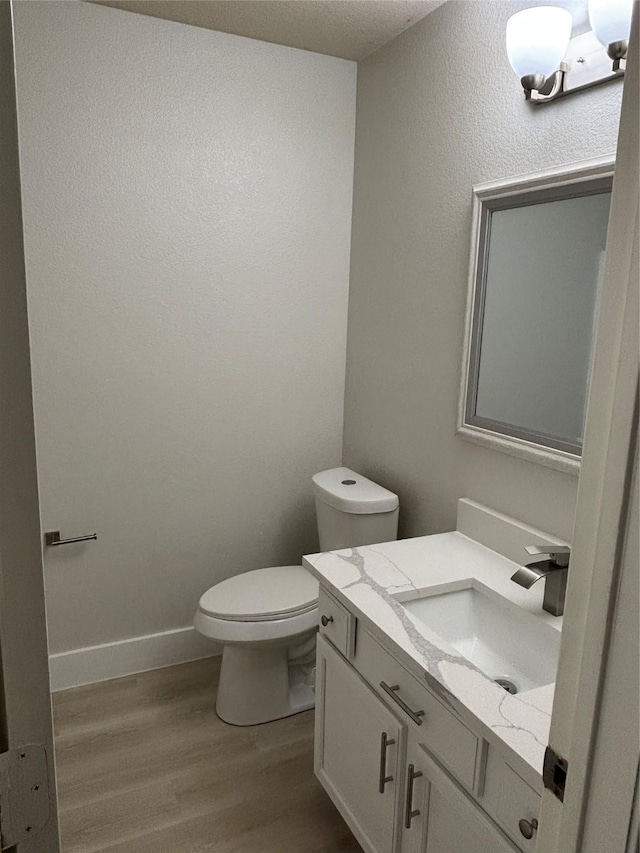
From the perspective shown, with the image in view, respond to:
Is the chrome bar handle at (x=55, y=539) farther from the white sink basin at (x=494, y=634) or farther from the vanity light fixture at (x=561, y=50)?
the vanity light fixture at (x=561, y=50)

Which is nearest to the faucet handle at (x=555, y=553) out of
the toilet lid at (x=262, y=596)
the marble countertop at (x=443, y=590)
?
the marble countertop at (x=443, y=590)

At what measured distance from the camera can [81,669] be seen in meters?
2.58

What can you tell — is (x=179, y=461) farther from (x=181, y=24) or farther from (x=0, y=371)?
(x=0, y=371)

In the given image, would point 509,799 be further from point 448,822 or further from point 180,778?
point 180,778

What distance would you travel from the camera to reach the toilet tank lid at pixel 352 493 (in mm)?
2346

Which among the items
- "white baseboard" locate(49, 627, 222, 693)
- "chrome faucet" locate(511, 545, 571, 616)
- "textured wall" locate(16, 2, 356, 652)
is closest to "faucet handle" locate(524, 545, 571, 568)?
"chrome faucet" locate(511, 545, 571, 616)

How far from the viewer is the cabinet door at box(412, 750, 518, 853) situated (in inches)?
49.6

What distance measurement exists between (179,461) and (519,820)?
1779 millimetres

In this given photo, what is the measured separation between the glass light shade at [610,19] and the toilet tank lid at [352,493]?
1.48m

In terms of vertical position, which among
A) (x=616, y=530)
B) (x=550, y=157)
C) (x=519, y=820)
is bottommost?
(x=519, y=820)

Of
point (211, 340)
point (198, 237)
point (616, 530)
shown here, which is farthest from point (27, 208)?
point (616, 530)

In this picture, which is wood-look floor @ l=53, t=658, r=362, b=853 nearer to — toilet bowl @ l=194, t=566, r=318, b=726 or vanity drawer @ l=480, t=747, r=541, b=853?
toilet bowl @ l=194, t=566, r=318, b=726

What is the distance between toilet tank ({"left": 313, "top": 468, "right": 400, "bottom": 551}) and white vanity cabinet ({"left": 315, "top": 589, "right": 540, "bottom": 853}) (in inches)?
21.6

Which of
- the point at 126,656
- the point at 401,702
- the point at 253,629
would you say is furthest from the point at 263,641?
the point at 401,702
